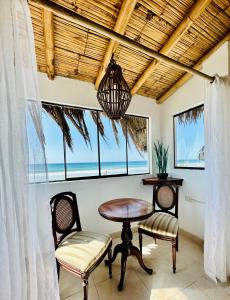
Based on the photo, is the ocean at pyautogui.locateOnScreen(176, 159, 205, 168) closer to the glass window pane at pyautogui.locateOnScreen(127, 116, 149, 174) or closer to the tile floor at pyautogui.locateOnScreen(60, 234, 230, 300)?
the glass window pane at pyautogui.locateOnScreen(127, 116, 149, 174)

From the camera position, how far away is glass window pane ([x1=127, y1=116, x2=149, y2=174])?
3.11m

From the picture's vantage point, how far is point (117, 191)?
2814 mm

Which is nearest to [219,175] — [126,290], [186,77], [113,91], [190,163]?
[190,163]

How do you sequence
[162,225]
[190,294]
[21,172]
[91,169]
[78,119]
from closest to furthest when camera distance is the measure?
[21,172]
[190,294]
[162,225]
[78,119]
[91,169]

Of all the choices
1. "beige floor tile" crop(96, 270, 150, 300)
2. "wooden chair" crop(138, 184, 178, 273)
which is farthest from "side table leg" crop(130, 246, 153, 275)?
"wooden chair" crop(138, 184, 178, 273)

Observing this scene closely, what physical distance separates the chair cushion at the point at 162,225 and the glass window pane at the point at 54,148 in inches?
54.8

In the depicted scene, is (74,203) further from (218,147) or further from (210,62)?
(210,62)

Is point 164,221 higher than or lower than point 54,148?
lower

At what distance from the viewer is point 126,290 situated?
170 cm

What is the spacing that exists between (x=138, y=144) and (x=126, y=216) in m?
1.76

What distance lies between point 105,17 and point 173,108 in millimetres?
1878

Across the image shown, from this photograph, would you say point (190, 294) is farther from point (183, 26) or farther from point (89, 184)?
point (183, 26)

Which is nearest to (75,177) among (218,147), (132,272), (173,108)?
(132,272)

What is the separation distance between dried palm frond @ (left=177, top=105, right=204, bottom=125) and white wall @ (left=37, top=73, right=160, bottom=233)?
0.76 m
